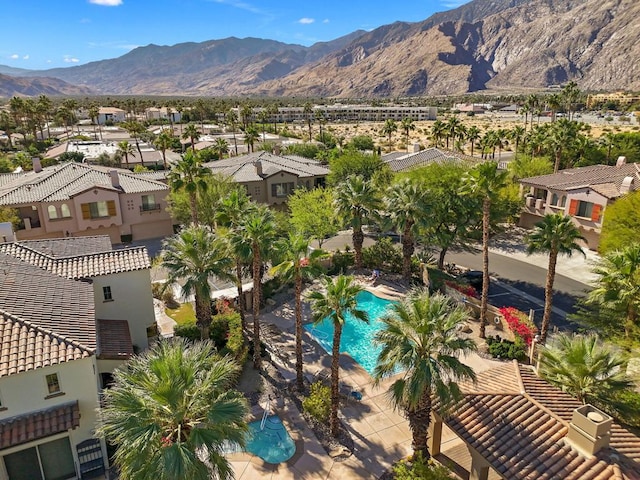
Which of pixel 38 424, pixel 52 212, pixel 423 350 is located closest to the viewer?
pixel 423 350

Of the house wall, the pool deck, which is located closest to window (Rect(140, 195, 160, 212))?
the pool deck

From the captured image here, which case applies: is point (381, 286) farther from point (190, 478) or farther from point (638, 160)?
point (638, 160)

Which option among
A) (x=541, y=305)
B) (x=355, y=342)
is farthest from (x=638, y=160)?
(x=355, y=342)

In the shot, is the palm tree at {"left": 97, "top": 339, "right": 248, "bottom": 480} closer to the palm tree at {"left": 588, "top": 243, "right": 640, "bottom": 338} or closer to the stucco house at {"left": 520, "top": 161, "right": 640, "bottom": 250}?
the palm tree at {"left": 588, "top": 243, "right": 640, "bottom": 338}

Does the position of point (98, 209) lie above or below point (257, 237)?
below

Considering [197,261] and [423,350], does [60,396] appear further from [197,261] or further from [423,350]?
[423,350]

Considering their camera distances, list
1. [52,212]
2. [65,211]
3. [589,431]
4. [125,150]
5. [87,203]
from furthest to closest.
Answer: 1. [125,150]
2. [87,203]
3. [65,211]
4. [52,212]
5. [589,431]

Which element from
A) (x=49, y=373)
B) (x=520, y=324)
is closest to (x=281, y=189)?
(x=520, y=324)
